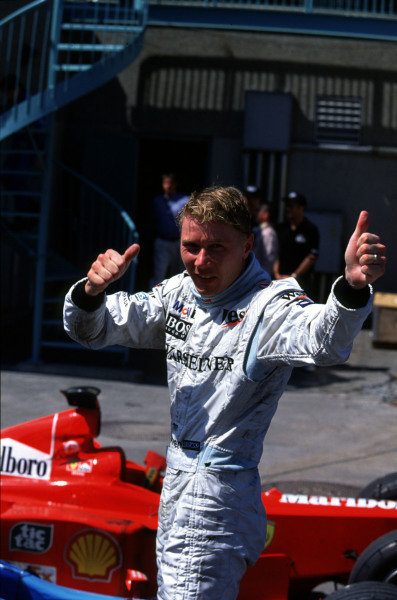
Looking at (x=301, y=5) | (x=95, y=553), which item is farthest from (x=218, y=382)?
(x=301, y=5)

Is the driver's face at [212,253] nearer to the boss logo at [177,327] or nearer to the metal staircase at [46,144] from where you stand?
the boss logo at [177,327]

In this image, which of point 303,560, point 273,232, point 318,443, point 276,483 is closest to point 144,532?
point 303,560

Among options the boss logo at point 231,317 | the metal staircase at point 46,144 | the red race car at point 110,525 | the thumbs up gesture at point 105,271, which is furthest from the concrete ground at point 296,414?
the thumbs up gesture at point 105,271

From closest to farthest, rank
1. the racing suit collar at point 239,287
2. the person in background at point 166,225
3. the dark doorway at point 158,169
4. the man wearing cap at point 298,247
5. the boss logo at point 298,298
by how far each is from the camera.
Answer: the boss logo at point 298,298
the racing suit collar at point 239,287
the man wearing cap at point 298,247
the person in background at point 166,225
the dark doorway at point 158,169

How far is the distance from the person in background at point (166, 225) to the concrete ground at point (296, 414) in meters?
1.31

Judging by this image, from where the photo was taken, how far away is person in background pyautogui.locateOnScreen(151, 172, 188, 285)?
10641 millimetres

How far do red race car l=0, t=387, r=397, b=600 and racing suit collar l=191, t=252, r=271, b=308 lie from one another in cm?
125

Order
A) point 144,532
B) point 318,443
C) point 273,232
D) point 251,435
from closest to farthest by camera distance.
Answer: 1. point 251,435
2. point 144,532
3. point 318,443
4. point 273,232

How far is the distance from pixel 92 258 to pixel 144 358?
94.6 inches

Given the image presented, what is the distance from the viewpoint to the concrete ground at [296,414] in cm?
611

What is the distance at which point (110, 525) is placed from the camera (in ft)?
11.3

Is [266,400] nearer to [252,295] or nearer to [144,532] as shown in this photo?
[252,295]

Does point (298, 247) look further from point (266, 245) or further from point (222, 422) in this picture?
point (222, 422)

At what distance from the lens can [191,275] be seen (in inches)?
102
